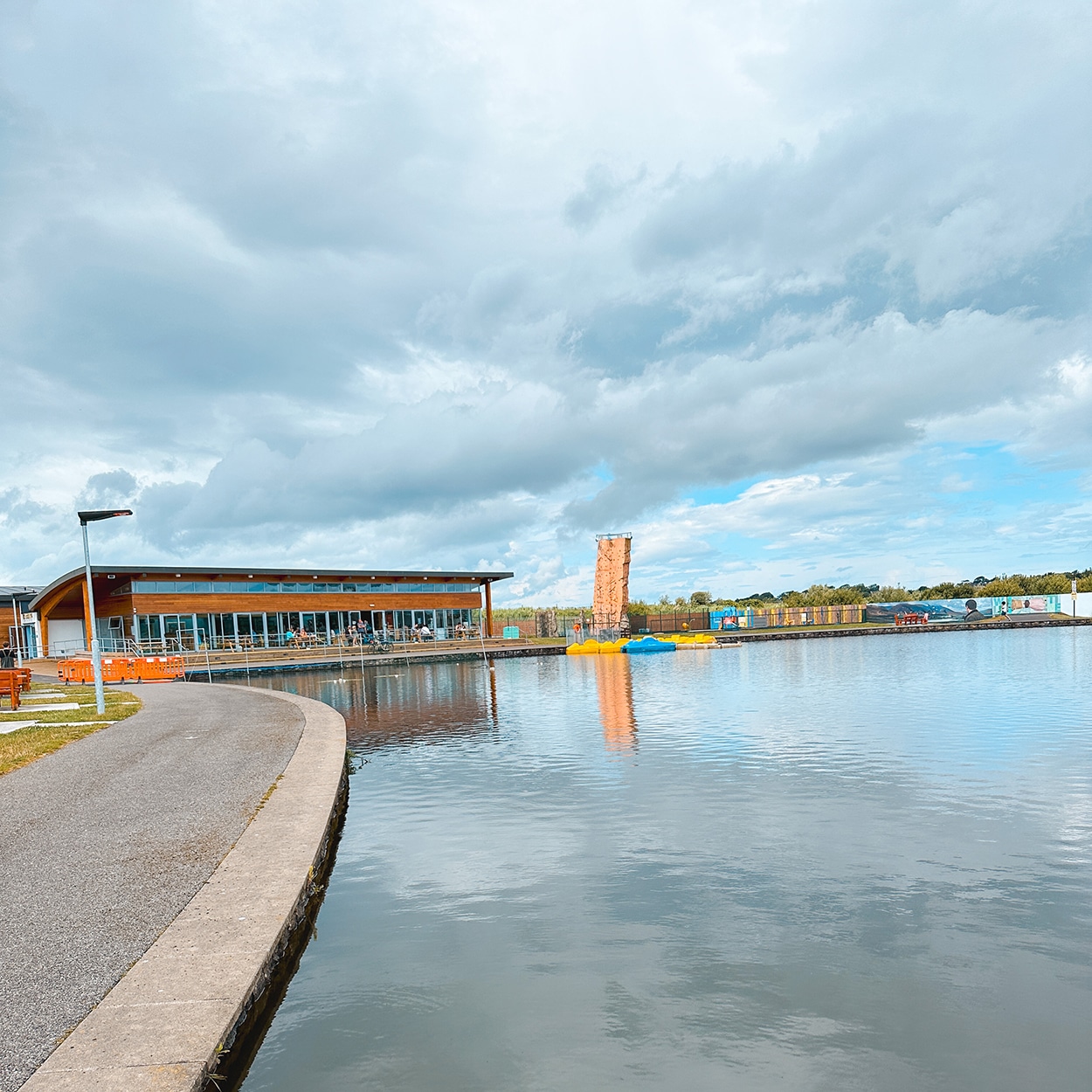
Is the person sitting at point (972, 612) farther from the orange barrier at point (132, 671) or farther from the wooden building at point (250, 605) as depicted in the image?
the orange barrier at point (132, 671)

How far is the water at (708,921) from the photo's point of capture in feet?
16.0

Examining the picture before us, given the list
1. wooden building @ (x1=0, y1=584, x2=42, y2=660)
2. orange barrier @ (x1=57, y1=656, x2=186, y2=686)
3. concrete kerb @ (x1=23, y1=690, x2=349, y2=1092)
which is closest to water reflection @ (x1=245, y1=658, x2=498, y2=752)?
orange barrier @ (x1=57, y1=656, x2=186, y2=686)

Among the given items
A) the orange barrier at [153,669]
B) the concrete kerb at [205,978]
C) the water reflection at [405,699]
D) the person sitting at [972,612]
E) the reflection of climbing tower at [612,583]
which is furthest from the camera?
the person sitting at [972,612]

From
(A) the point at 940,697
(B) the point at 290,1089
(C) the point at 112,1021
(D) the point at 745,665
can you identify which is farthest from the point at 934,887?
(D) the point at 745,665

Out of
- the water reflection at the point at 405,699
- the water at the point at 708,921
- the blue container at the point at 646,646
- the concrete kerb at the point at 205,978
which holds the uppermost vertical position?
the concrete kerb at the point at 205,978

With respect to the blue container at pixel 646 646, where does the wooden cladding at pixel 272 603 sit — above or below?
above

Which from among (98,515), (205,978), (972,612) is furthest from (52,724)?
(972,612)

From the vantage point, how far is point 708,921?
677 cm

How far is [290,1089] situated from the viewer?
181 inches

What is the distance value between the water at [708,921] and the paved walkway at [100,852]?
1.09 m

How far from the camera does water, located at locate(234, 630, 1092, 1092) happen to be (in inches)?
193

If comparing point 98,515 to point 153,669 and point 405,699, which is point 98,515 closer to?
point 405,699

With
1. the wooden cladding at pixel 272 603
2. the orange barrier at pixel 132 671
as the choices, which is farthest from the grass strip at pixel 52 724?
the wooden cladding at pixel 272 603

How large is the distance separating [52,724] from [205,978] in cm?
1517
